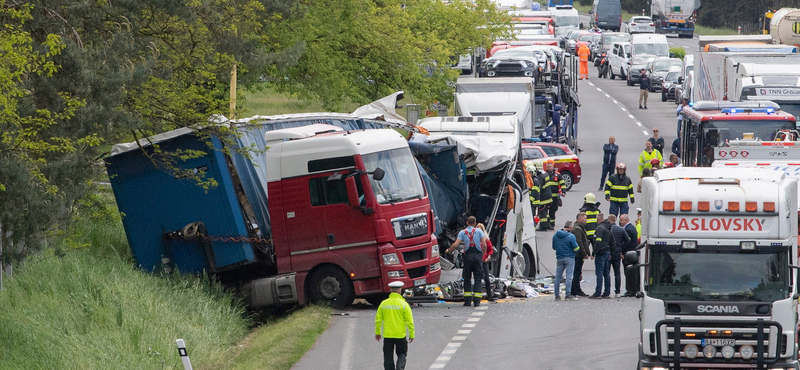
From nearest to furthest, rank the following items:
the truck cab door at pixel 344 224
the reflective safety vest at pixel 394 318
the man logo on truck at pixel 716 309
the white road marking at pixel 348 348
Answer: the man logo on truck at pixel 716 309
the reflective safety vest at pixel 394 318
the white road marking at pixel 348 348
the truck cab door at pixel 344 224

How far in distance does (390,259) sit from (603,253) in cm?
389

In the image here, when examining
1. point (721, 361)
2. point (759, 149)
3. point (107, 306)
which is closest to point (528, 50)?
point (759, 149)

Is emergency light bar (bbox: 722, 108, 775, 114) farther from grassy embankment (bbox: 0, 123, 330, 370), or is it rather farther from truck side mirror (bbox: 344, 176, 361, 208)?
grassy embankment (bbox: 0, 123, 330, 370)

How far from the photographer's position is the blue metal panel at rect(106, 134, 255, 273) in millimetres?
17828

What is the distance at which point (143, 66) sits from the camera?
15.9m

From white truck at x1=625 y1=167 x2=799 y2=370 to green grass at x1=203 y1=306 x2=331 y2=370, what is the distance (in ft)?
15.7

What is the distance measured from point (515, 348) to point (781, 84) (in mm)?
18657

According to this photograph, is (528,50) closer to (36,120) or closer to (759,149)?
(759,149)

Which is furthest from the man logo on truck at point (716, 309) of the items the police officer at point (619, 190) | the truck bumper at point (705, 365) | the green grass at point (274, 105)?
the green grass at point (274, 105)

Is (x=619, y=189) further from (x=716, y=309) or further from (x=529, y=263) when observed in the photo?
(x=716, y=309)

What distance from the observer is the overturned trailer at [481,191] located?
67.4 ft

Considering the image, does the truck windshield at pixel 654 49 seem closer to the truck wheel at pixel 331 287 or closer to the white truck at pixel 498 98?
the white truck at pixel 498 98

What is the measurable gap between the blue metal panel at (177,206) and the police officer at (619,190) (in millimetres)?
10038

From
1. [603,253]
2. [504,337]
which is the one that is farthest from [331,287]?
[603,253]
